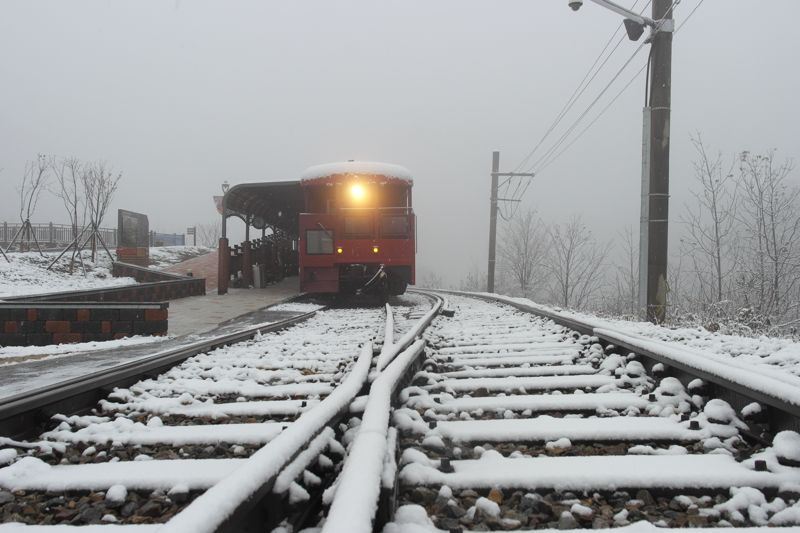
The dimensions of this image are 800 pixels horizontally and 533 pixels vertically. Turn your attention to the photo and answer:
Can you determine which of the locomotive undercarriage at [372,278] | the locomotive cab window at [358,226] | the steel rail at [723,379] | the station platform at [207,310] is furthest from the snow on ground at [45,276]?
A: the steel rail at [723,379]

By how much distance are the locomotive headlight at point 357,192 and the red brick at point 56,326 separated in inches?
259

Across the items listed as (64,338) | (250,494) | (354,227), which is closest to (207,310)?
(354,227)

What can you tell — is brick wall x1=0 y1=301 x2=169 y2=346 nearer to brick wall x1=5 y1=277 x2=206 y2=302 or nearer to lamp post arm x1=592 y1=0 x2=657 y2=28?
brick wall x1=5 y1=277 x2=206 y2=302

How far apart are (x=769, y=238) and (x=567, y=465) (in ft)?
49.9

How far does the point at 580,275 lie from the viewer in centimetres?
3616

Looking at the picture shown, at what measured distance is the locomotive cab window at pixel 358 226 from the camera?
38.5 ft

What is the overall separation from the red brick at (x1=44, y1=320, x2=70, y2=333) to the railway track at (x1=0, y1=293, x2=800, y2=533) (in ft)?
12.1

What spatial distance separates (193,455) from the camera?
86.0 inches

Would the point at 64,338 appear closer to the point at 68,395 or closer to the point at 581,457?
the point at 68,395

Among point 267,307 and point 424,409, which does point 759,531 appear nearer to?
point 424,409

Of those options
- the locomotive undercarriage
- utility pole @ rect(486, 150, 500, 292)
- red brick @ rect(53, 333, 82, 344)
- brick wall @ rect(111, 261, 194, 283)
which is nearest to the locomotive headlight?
the locomotive undercarriage

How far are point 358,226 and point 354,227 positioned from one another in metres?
0.09

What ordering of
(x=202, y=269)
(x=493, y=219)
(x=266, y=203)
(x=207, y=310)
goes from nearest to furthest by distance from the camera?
1. (x=207, y=310)
2. (x=266, y=203)
3. (x=493, y=219)
4. (x=202, y=269)

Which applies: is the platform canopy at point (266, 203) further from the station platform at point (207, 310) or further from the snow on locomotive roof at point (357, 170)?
the station platform at point (207, 310)
